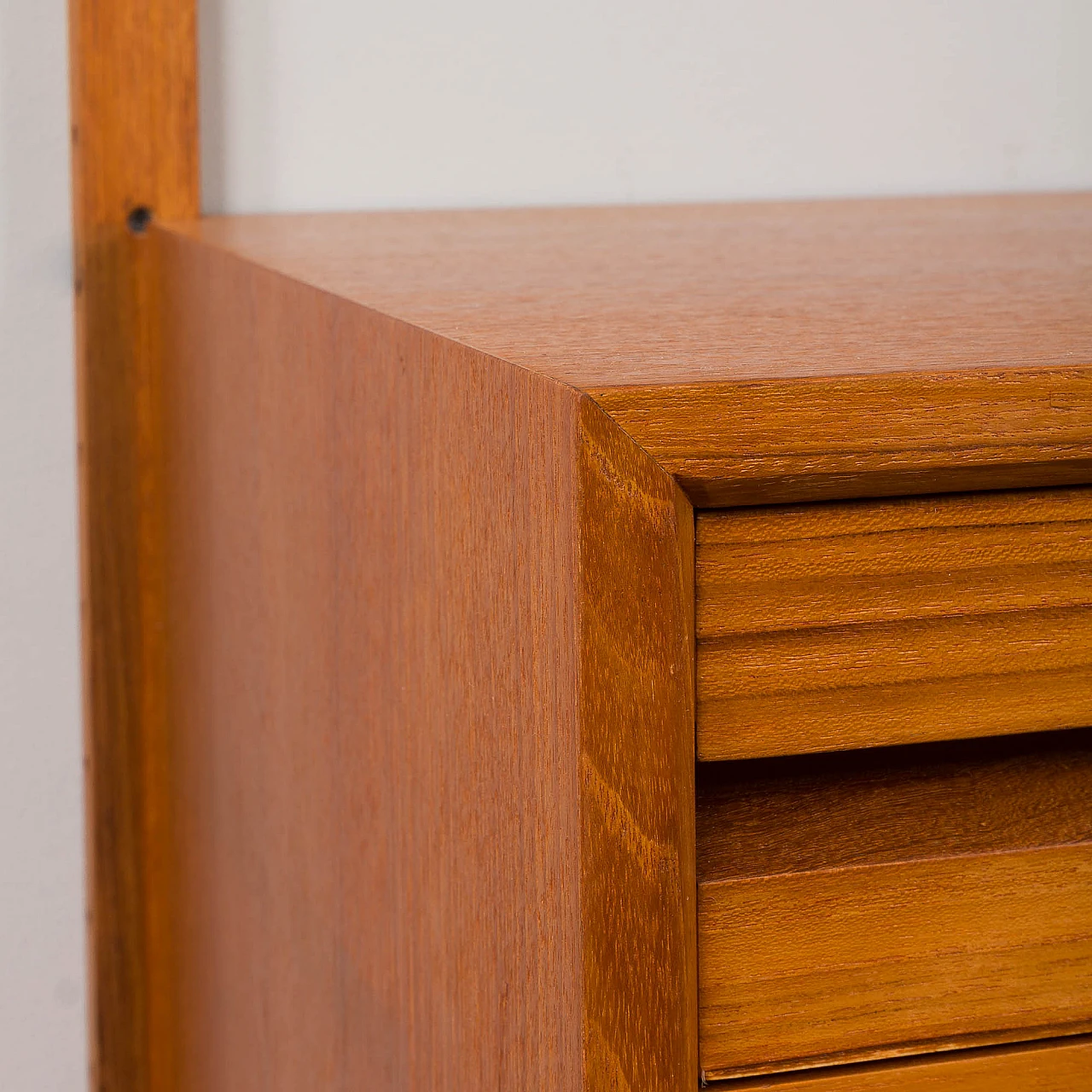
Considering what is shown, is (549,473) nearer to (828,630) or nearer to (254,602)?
(828,630)

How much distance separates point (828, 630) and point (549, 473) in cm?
6

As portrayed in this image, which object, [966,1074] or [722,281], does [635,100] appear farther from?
[966,1074]

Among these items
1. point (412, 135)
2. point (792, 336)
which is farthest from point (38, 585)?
point (792, 336)

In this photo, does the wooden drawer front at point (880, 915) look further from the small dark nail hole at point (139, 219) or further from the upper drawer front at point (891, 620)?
the small dark nail hole at point (139, 219)

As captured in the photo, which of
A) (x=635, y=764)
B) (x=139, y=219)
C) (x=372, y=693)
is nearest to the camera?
(x=635, y=764)

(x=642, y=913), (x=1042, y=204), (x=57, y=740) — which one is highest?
(x=1042, y=204)


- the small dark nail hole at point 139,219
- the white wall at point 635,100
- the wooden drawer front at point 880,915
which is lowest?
the wooden drawer front at point 880,915

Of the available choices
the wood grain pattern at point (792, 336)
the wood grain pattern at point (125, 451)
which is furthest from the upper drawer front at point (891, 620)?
the wood grain pattern at point (125, 451)

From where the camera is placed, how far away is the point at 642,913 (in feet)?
0.89

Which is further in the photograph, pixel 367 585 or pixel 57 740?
pixel 57 740

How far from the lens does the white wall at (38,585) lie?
69 cm

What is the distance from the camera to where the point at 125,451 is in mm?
701

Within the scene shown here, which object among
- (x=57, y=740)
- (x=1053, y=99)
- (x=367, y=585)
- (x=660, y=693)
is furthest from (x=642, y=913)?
(x=1053, y=99)

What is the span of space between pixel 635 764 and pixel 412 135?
1.74ft
